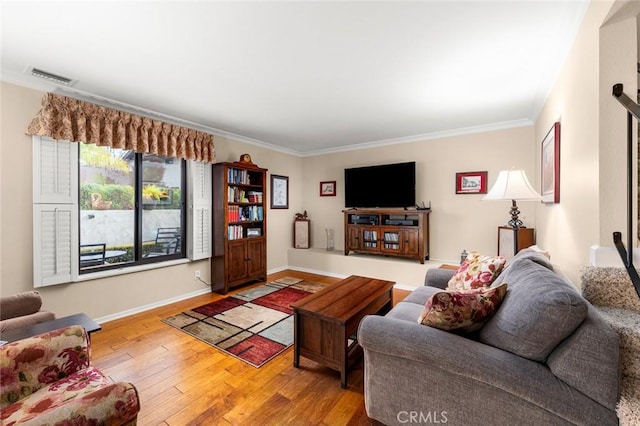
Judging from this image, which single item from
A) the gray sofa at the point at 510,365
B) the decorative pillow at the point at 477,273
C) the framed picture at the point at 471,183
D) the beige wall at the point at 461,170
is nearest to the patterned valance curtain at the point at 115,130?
the beige wall at the point at 461,170

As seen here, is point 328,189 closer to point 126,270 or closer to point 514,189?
point 514,189

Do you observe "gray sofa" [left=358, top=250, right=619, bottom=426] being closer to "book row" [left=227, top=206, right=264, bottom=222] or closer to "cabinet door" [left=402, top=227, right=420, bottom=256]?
"cabinet door" [left=402, top=227, right=420, bottom=256]

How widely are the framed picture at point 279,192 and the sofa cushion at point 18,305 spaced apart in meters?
3.40

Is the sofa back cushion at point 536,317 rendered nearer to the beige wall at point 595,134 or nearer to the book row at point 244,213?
the beige wall at point 595,134

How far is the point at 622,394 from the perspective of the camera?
3.23 ft

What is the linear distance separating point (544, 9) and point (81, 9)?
2728mm

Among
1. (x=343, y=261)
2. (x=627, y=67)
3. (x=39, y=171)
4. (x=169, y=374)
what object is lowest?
(x=169, y=374)

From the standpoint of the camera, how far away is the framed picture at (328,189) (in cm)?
521

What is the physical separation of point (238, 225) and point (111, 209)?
1568 millimetres

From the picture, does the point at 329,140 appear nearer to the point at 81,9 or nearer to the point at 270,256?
the point at 270,256

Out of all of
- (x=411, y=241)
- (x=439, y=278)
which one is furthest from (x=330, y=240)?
(x=439, y=278)

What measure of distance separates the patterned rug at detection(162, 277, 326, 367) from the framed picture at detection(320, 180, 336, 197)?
2054mm

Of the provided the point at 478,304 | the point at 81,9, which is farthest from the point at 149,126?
the point at 478,304

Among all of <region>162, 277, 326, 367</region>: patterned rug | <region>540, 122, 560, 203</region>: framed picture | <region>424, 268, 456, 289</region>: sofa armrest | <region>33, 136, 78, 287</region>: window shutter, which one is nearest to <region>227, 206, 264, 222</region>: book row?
<region>162, 277, 326, 367</region>: patterned rug
